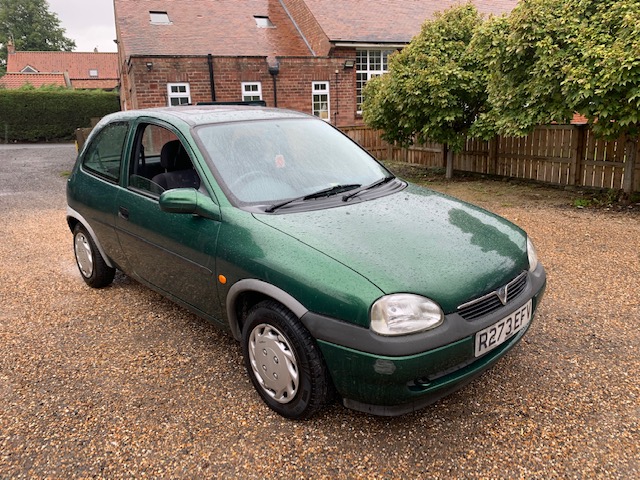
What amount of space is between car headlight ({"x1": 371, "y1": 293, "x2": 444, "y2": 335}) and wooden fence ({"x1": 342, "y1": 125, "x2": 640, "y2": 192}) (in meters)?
7.67

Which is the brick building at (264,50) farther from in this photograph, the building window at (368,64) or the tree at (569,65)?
the tree at (569,65)

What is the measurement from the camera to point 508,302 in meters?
2.69

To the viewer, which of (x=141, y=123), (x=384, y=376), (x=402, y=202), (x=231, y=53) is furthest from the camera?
(x=231, y=53)

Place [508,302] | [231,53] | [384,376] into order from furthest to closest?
[231,53]
[508,302]
[384,376]

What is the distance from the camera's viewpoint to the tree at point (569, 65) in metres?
6.75

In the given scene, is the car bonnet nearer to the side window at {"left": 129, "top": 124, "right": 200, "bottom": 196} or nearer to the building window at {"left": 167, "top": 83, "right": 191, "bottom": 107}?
the side window at {"left": 129, "top": 124, "right": 200, "bottom": 196}

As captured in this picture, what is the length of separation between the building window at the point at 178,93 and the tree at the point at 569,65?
1391 cm

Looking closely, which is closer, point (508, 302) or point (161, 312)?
point (508, 302)

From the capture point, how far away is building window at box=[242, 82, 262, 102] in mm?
21250

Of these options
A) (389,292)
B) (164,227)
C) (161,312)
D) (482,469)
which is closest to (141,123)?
(164,227)

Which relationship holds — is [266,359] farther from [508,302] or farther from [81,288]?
[81,288]

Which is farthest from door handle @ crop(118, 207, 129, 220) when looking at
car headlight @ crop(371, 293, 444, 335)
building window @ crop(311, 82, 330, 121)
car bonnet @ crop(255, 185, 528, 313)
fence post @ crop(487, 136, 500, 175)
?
building window @ crop(311, 82, 330, 121)

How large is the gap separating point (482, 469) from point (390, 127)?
10.7 metres

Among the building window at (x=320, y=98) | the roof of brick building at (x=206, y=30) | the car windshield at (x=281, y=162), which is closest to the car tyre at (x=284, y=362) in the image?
the car windshield at (x=281, y=162)
